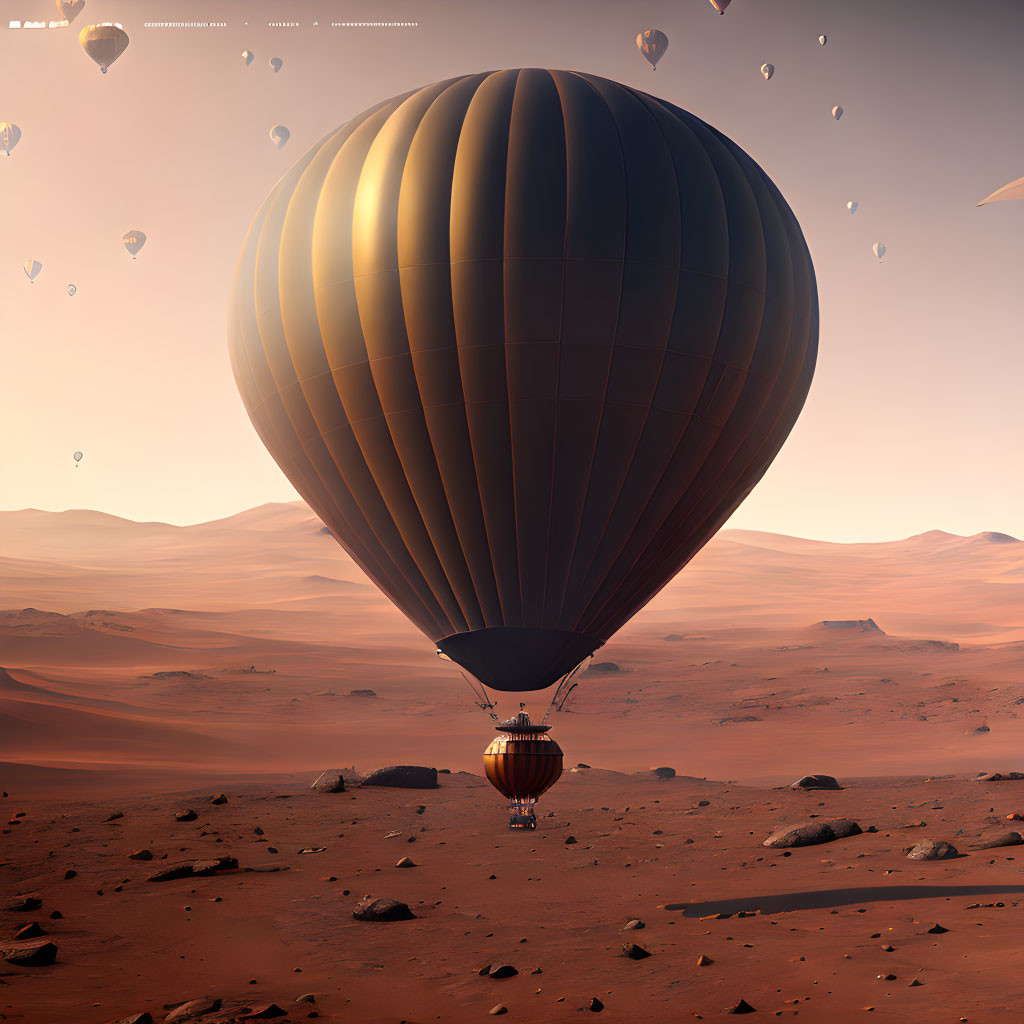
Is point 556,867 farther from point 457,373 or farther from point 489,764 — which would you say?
point 457,373

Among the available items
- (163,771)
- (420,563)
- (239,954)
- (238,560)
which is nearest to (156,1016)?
(239,954)

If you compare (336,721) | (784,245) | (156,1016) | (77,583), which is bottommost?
(156,1016)

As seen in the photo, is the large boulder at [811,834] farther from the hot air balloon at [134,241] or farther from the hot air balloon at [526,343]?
the hot air balloon at [134,241]

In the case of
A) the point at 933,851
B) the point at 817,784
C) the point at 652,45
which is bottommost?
the point at 933,851

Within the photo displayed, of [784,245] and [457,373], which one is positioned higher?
[784,245]

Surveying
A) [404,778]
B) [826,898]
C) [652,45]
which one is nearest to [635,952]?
[826,898]

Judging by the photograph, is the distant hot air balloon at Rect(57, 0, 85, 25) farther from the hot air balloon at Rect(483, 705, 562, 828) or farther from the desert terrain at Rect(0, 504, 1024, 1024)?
the hot air balloon at Rect(483, 705, 562, 828)

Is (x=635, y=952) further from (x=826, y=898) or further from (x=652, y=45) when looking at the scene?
(x=652, y=45)
